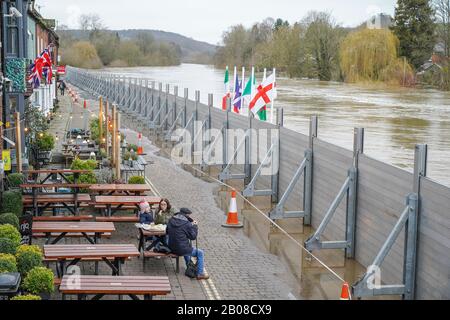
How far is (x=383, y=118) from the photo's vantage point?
46.3m

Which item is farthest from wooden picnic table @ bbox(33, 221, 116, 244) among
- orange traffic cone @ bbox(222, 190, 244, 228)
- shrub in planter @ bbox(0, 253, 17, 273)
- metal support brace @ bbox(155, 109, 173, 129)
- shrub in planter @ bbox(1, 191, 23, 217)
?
metal support brace @ bbox(155, 109, 173, 129)

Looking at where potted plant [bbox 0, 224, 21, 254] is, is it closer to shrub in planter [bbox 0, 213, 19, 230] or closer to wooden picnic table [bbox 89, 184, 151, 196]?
shrub in planter [bbox 0, 213, 19, 230]

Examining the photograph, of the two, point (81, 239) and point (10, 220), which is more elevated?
point (10, 220)

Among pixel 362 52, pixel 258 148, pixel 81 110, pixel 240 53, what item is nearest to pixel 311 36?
pixel 240 53

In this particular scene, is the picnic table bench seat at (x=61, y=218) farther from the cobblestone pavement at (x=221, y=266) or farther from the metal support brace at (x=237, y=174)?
the metal support brace at (x=237, y=174)

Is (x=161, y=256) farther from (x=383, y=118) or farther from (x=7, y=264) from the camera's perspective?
(x=383, y=118)

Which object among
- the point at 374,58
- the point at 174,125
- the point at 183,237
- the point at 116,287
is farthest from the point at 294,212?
the point at 374,58

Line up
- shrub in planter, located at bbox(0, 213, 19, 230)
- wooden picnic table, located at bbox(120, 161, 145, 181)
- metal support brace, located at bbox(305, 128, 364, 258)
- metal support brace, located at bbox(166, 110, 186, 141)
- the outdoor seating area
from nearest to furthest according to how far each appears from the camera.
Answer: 1. the outdoor seating area
2. shrub in planter, located at bbox(0, 213, 19, 230)
3. metal support brace, located at bbox(305, 128, 364, 258)
4. wooden picnic table, located at bbox(120, 161, 145, 181)
5. metal support brace, located at bbox(166, 110, 186, 141)

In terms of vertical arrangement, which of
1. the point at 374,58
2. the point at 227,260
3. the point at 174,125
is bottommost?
the point at 227,260

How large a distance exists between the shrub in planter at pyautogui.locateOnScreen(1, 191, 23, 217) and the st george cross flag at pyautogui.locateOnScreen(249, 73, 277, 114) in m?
10.0

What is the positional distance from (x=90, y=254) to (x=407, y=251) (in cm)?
497

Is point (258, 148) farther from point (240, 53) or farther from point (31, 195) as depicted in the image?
point (240, 53)

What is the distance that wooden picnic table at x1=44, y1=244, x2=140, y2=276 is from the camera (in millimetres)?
11516

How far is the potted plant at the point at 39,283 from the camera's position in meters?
10.3
